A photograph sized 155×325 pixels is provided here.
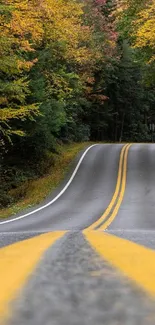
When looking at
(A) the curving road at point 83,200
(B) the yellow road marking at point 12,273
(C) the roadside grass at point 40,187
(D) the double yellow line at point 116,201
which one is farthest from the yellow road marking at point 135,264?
(C) the roadside grass at point 40,187

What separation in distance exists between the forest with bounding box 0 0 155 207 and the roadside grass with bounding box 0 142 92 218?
0.54 m

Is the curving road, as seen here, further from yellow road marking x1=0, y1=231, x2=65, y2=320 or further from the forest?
yellow road marking x1=0, y1=231, x2=65, y2=320

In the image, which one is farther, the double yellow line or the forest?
the forest

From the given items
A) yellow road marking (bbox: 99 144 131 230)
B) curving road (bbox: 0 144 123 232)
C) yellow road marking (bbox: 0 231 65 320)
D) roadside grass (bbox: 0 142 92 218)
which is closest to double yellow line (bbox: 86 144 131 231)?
yellow road marking (bbox: 99 144 131 230)

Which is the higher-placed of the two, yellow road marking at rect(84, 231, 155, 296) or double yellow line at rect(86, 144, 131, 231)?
yellow road marking at rect(84, 231, 155, 296)

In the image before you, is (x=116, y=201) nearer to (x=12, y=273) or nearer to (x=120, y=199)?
(x=120, y=199)

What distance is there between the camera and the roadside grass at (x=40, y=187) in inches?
661

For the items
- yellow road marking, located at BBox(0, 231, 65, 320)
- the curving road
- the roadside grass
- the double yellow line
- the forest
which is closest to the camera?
yellow road marking, located at BBox(0, 231, 65, 320)

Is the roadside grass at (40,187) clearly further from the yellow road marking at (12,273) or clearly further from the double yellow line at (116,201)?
the yellow road marking at (12,273)

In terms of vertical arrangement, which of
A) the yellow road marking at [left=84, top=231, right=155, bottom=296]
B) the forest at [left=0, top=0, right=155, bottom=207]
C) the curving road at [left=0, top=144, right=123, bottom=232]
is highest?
the forest at [left=0, top=0, right=155, bottom=207]

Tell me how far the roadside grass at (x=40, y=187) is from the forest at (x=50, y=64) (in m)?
0.54

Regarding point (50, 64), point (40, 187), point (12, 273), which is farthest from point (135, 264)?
point (50, 64)

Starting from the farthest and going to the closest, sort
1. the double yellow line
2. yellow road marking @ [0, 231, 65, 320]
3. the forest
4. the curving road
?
the forest
the curving road
the double yellow line
yellow road marking @ [0, 231, 65, 320]

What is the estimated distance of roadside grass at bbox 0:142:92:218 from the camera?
16.8 meters
